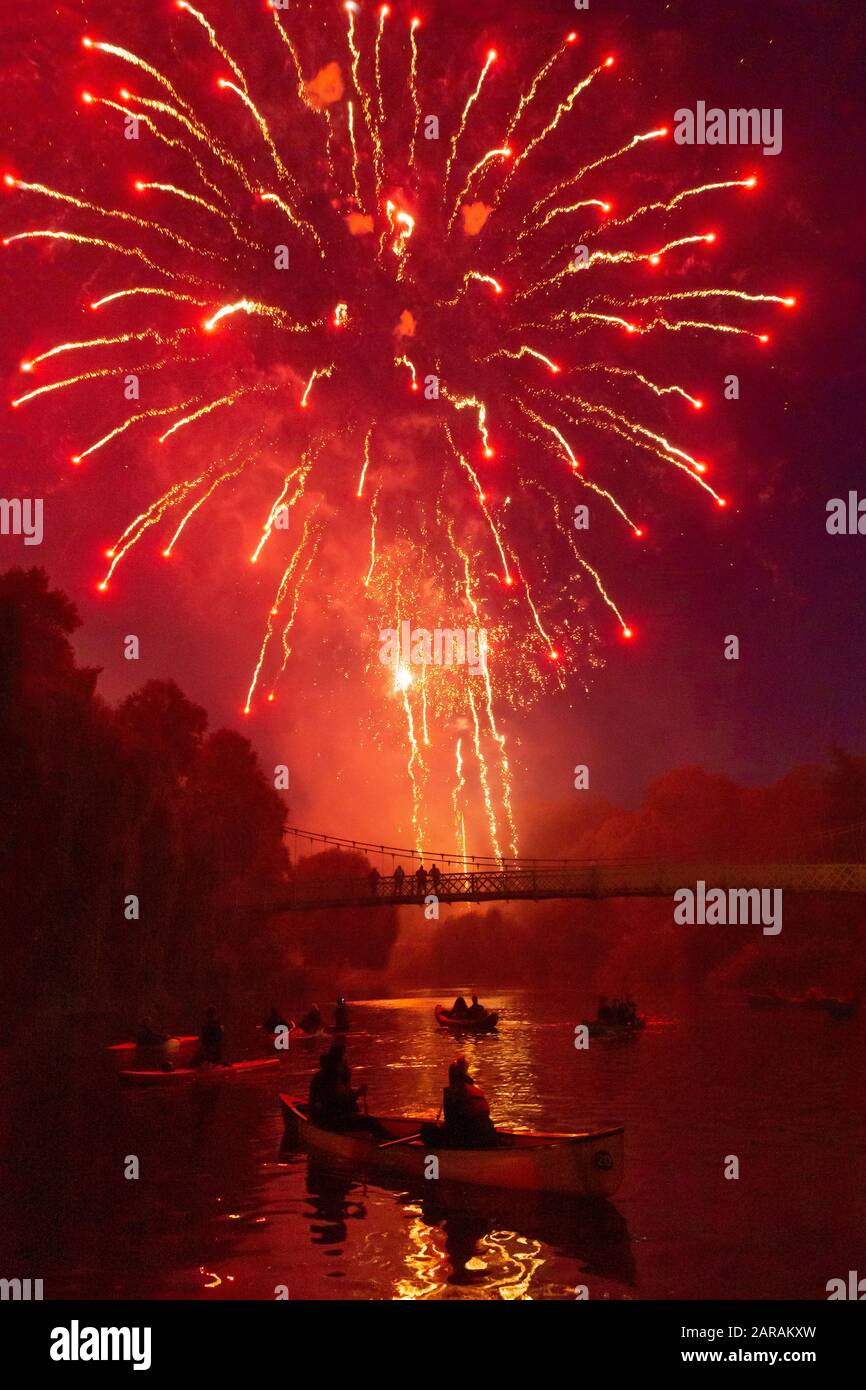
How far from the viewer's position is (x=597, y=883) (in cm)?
8525

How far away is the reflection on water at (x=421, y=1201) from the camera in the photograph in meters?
19.0

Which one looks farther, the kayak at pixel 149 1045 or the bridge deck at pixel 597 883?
the bridge deck at pixel 597 883

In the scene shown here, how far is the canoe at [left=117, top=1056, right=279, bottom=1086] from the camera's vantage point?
139 feet

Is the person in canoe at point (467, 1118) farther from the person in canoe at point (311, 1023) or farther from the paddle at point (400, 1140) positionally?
the person in canoe at point (311, 1023)

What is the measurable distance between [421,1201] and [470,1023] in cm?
4639

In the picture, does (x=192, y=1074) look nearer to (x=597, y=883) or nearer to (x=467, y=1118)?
(x=467, y=1118)

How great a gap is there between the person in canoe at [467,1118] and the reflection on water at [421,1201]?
0.97m

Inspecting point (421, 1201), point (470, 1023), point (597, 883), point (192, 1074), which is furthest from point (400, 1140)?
point (597, 883)

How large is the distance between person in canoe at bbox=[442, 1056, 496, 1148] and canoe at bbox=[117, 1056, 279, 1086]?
20437mm

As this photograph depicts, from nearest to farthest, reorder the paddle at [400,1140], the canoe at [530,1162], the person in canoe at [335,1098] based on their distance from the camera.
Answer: the canoe at [530,1162] < the paddle at [400,1140] < the person in canoe at [335,1098]

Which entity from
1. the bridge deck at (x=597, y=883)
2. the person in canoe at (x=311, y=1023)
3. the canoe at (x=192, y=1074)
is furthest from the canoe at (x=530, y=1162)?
the bridge deck at (x=597, y=883)

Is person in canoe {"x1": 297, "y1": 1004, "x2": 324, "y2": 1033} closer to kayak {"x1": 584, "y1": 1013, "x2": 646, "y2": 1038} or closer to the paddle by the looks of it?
kayak {"x1": 584, "y1": 1013, "x2": 646, "y2": 1038}

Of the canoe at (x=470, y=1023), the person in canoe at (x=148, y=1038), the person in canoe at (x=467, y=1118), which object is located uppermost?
the person in canoe at (x=467, y=1118)
